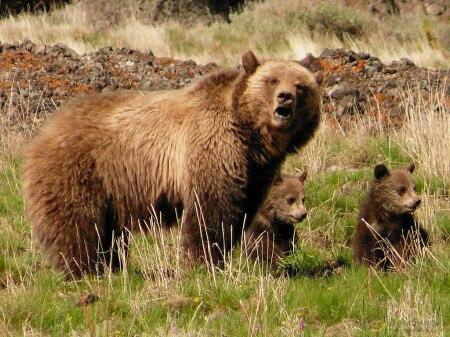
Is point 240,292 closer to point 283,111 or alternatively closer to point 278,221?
point 283,111

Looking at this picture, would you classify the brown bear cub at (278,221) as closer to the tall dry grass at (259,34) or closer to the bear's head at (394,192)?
the bear's head at (394,192)

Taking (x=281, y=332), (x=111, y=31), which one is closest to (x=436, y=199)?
(x=281, y=332)

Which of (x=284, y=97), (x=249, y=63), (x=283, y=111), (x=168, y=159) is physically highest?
(x=249, y=63)

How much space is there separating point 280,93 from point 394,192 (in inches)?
63.8

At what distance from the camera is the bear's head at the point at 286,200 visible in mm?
8266

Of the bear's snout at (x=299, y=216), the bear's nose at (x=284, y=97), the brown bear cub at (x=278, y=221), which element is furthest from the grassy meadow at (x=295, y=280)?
the bear's nose at (x=284, y=97)

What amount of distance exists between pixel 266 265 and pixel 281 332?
6.54 feet

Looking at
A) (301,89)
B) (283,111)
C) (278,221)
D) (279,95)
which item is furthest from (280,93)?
(278,221)

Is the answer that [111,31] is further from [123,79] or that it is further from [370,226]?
[370,226]

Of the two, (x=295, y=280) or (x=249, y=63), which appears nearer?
(x=295, y=280)

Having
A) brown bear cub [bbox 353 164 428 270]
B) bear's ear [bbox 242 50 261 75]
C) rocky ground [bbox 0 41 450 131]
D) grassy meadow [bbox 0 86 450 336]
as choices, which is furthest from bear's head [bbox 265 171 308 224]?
rocky ground [bbox 0 41 450 131]

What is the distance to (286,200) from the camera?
8.34m

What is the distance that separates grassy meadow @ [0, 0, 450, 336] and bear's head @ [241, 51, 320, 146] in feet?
3.80

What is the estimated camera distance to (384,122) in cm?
1226
